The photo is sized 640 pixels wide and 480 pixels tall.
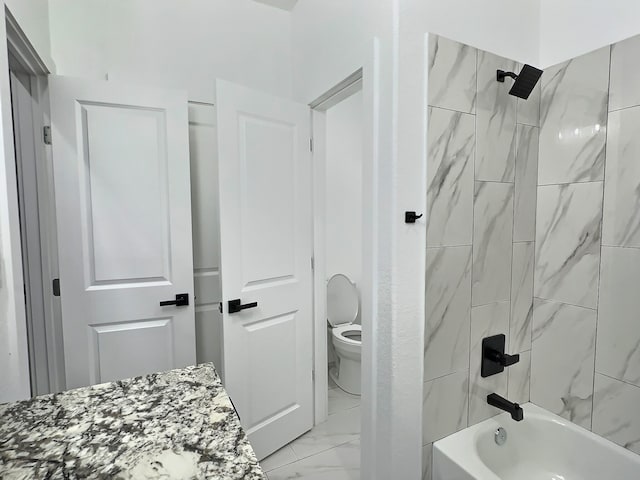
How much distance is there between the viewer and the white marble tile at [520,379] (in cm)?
163

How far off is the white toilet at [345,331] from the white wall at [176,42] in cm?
155

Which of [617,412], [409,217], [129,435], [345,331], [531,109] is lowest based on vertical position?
[345,331]

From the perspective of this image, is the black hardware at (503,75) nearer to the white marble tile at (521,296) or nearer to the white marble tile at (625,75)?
the white marble tile at (625,75)

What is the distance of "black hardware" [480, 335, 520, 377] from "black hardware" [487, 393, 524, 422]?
10 centimetres

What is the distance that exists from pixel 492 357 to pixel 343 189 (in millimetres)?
1878

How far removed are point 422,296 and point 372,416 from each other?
0.56 meters

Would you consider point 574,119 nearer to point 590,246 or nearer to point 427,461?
point 590,246

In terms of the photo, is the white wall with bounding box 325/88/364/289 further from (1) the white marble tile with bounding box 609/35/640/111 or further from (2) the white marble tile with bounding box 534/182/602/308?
(1) the white marble tile with bounding box 609/35/640/111

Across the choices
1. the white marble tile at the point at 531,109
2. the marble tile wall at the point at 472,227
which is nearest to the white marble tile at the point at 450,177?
the marble tile wall at the point at 472,227

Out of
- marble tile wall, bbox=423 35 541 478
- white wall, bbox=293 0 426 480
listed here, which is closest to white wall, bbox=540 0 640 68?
marble tile wall, bbox=423 35 541 478

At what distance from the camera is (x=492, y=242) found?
151 centimetres

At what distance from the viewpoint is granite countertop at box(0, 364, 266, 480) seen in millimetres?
616

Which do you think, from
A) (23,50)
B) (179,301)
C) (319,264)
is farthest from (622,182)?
(23,50)

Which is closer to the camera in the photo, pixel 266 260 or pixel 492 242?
pixel 492 242
